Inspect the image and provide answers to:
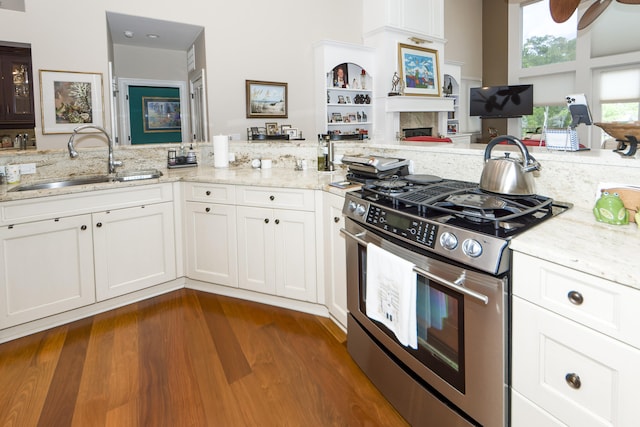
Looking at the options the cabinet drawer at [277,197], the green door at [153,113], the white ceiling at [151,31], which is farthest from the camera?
the green door at [153,113]

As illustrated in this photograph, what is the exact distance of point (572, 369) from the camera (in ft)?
3.74

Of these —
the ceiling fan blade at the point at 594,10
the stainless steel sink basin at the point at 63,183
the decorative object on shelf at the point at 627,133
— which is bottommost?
the stainless steel sink basin at the point at 63,183

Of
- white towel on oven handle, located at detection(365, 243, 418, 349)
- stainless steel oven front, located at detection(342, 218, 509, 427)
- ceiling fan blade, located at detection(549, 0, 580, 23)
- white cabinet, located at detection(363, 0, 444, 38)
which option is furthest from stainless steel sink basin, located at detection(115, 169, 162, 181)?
white cabinet, located at detection(363, 0, 444, 38)

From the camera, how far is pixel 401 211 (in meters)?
1.66

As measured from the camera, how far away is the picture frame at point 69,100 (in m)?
4.23

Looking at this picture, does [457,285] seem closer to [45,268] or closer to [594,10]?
[45,268]

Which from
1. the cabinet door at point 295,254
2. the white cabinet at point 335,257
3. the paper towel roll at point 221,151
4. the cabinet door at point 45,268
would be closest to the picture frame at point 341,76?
the paper towel roll at point 221,151

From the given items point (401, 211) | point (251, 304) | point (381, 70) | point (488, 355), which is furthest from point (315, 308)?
point (381, 70)

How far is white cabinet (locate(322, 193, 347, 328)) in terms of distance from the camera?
2373 mm

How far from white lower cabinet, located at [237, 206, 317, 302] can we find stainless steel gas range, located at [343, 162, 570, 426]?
69cm

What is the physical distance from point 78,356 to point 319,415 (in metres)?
1.50

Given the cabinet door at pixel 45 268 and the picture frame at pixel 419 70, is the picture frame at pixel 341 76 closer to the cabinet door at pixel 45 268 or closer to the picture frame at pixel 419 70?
the picture frame at pixel 419 70

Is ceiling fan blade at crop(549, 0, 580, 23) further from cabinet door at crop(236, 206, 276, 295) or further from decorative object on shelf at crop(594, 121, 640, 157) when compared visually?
cabinet door at crop(236, 206, 276, 295)

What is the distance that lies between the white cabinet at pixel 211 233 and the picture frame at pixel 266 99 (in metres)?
2.60
